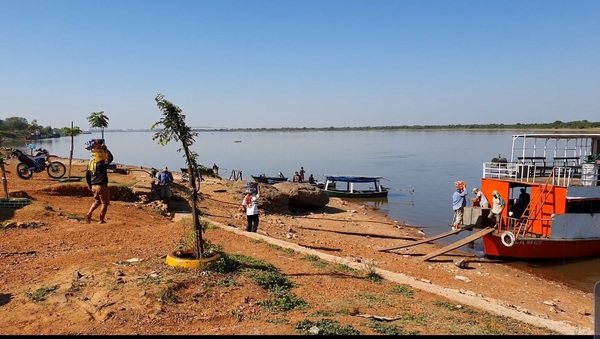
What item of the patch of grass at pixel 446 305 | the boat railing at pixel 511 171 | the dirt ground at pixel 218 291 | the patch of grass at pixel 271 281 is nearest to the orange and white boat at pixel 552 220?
the boat railing at pixel 511 171

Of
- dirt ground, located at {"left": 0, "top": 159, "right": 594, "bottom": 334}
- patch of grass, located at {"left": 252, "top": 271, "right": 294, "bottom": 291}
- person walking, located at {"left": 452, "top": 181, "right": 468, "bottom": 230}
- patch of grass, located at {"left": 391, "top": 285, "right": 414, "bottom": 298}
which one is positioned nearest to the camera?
dirt ground, located at {"left": 0, "top": 159, "right": 594, "bottom": 334}

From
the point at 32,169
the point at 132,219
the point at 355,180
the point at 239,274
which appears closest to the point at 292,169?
the point at 355,180

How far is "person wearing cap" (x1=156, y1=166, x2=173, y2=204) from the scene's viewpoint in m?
16.0

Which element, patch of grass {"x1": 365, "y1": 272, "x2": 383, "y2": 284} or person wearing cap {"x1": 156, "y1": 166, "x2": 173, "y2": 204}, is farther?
person wearing cap {"x1": 156, "y1": 166, "x2": 173, "y2": 204}

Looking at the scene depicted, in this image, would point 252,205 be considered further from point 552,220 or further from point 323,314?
point 552,220

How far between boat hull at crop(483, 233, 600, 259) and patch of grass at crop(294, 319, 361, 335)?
11.5 m

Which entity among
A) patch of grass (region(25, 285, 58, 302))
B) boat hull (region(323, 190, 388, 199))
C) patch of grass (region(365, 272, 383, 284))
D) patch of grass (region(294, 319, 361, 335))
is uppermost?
patch of grass (region(25, 285, 58, 302))

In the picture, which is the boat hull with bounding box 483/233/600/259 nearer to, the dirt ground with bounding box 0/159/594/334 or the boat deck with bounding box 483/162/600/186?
the dirt ground with bounding box 0/159/594/334

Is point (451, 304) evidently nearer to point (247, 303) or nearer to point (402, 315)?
point (402, 315)

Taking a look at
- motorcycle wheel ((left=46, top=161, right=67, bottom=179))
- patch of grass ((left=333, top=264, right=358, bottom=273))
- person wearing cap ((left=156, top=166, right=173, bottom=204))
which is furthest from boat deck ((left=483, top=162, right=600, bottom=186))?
motorcycle wheel ((left=46, top=161, right=67, bottom=179))

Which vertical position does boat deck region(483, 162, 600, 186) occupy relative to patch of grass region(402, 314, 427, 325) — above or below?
above

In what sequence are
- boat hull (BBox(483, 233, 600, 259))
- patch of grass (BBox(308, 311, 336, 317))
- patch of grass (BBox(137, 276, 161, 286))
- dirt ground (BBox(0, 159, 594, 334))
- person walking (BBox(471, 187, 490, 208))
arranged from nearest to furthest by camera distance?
dirt ground (BBox(0, 159, 594, 334)) → patch of grass (BBox(308, 311, 336, 317)) → patch of grass (BBox(137, 276, 161, 286)) → boat hull (BBox(483, 233, 600, 259)) → person walking (BBox(471, 187, 490, 208))

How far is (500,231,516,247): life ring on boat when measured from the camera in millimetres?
14078

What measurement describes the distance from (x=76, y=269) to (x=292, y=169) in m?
46.4
